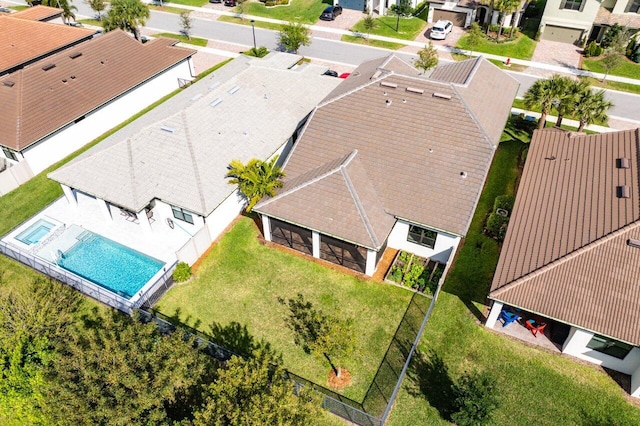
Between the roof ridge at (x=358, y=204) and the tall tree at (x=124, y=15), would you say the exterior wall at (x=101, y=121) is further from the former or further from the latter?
the roof ridge at (x=358, y=204)

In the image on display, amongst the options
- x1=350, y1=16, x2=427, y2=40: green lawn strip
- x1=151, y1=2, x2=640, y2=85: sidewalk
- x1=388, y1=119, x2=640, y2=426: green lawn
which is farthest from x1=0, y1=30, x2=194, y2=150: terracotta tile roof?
x1=388, y1=119, x2=640, y2=426: green lawn

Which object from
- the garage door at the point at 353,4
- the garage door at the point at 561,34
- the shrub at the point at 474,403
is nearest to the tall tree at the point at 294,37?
the garage door at the point at 353,4

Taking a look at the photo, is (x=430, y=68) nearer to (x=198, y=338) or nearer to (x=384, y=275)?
(x=384, y=275)

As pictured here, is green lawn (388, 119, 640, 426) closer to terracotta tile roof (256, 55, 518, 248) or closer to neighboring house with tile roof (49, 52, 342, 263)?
terracotta tile roof (256, 55, 518, 248)

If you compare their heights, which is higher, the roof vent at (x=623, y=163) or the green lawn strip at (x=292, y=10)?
→ the roof vent at (x=623, y=163)

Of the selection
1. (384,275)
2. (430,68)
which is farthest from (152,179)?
(430,68)

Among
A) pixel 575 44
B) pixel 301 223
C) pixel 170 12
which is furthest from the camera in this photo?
pixel 170 12
